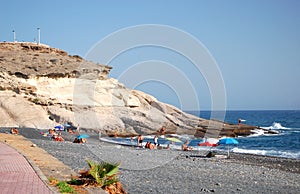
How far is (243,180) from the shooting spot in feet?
53.2

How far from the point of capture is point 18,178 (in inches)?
458

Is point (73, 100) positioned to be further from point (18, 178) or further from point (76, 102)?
point (18, 178)

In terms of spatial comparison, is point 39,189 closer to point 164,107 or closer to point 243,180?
point 243,180

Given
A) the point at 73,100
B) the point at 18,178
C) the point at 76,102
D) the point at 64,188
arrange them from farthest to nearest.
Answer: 1. the point at 73,100
2. the point at 76,102
3. the point at 18,178
4. the point at 64,188

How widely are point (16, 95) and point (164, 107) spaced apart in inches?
1024

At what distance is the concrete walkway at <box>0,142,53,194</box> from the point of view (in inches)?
396

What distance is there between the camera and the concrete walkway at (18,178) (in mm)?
10070

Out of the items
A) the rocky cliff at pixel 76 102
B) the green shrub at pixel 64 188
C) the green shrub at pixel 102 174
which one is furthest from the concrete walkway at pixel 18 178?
the rocky cliff at pixel 76 102

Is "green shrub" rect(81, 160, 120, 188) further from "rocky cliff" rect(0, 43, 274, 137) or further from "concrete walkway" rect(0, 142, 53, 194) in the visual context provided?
"rocky cliff" rect(0, 43, 274, 137)

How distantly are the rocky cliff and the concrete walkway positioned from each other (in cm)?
Answer: 3435

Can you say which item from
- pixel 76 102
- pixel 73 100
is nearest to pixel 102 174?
pixel 76 102

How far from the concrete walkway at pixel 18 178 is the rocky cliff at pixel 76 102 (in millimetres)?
34353

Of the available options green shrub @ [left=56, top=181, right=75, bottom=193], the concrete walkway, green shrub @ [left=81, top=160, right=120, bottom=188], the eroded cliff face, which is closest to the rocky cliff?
the eroded cliff face

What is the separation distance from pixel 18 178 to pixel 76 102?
47407mm
